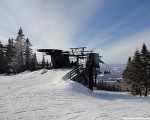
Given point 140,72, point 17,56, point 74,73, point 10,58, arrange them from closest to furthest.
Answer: point 74,73, point 140,72, point 17,56, point 10,58

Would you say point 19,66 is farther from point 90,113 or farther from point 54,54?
point 90,113

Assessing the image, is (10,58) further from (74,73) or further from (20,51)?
(74,73)

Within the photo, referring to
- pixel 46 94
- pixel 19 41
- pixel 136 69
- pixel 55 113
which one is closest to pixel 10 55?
pixel 19 41

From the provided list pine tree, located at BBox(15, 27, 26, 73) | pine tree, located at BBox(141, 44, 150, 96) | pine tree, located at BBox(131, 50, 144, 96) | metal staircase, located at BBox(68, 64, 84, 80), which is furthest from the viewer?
pine tree, located at BBox(15, 27, 26, 73)

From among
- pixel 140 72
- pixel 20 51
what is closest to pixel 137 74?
pixel 140 72

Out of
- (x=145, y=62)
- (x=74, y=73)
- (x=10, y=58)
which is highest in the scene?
(x=10, y=58)

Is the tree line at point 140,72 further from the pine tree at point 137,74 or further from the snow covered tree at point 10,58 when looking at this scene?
the snow covered tree at point 10,58

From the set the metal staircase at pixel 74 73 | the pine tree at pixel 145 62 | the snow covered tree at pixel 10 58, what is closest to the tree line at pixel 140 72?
the pine tree at pixel 145 62

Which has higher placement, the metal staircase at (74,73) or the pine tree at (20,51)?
the pine tree at (20,51)

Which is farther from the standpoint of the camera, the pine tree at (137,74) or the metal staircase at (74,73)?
the pine tree at (137,74)

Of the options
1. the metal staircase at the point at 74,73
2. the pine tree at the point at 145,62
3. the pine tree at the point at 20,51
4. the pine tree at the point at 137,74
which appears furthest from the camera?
the pine tree at the point at 20,51

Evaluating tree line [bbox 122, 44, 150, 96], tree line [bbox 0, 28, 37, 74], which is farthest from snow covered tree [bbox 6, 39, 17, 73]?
tree line [bbox 122, 44, 150, 96]

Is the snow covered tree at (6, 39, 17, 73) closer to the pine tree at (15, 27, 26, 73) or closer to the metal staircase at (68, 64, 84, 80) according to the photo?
the pine tree at (15, 27, 26, 73)

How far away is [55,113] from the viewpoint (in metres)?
11.6
